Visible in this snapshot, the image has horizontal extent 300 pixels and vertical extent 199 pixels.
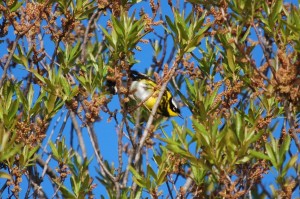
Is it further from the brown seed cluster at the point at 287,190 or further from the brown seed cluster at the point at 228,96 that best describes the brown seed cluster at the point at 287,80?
the brown seed cluster at the point at 228,96

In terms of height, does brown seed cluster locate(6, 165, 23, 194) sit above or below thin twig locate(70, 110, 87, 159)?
below

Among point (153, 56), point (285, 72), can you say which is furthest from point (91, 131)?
point (153, 56)

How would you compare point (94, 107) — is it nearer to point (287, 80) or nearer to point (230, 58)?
point (230, 58)

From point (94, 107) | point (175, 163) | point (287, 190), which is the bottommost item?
point (287, 190)

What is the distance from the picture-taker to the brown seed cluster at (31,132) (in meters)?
4.12

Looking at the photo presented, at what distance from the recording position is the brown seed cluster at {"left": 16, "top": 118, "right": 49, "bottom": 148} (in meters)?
4.12

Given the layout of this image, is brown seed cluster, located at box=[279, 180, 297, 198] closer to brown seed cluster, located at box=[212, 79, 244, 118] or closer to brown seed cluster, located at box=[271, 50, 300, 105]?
brown seed cluster, located at box=[271, 50, 300, 105]

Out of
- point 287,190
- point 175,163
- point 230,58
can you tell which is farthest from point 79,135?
point 287,190

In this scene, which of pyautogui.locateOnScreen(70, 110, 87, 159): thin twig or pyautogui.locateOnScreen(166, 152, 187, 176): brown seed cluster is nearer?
pyautogui.locateOnScreen(166, 152, 187, 176): brown seed cluster

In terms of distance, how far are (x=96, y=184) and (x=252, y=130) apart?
117 centimetres

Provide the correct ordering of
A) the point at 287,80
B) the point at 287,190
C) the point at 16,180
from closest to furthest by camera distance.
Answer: the point at 287,80 < the point at 287,190 < the point at 16,180

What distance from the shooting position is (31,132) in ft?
14.6

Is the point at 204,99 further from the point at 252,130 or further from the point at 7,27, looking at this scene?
the point at 7,27

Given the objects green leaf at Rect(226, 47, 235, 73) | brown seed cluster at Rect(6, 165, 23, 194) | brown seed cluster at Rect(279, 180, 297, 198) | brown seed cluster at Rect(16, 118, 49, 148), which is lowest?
brown seed cluster at Rect(279, 180, 297, 198)
